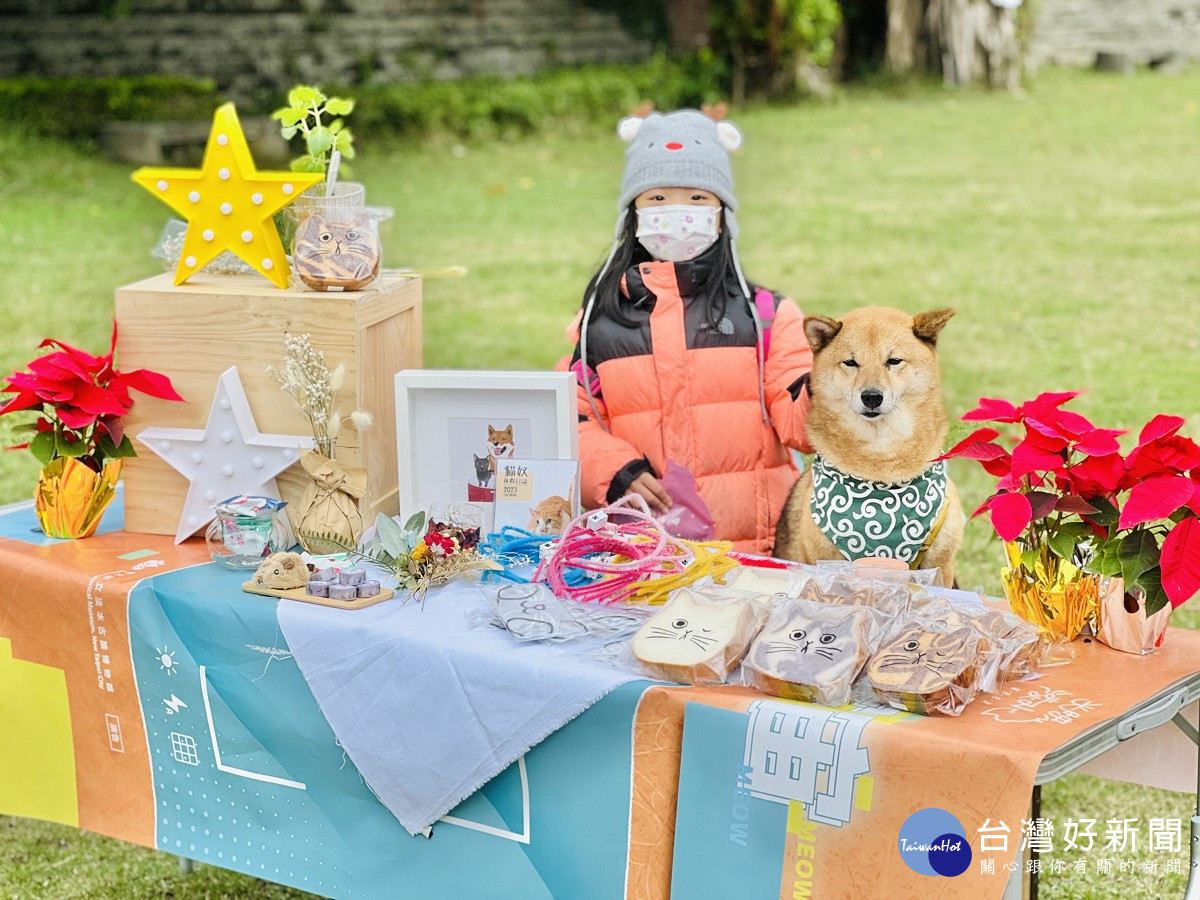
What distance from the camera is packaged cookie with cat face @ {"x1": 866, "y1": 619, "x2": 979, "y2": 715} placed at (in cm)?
186

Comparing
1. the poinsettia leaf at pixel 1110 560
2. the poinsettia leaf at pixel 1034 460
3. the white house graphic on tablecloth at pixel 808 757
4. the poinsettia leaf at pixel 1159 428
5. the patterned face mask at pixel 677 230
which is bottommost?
the white house graphic on tablecloth at pixel 808 757

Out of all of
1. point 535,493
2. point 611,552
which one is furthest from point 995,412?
point 535,493

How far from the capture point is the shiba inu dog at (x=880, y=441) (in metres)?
2.41

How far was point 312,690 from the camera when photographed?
2.26 metres

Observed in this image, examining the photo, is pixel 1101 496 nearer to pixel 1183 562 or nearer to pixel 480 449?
pixel 1183 562

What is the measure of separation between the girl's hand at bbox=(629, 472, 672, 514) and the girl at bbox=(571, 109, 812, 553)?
0.17ft

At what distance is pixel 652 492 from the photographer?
2.72 m

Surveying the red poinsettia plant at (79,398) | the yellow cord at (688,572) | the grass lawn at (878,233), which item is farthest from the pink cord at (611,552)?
the grass lawn at (878,233)

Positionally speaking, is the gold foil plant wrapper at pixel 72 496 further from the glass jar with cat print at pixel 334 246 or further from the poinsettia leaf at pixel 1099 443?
the poinsettia leaf at pixel 1099 443

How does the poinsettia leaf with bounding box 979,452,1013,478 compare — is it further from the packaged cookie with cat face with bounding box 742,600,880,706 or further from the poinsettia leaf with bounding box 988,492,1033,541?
the packaged cookie with cat face with bounding box 742,600,880,706

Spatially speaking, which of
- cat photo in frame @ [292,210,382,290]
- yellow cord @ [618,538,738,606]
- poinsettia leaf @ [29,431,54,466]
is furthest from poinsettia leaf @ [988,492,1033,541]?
poinsettia leaf @ [29,431,54,466]

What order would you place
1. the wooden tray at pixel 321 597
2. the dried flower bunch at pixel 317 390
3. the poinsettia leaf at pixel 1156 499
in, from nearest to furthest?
the poinsettia leaf at pixel 1156 499 → the wooden tray at pixel 321 597 → the dried flower bunch at pixel 317 390

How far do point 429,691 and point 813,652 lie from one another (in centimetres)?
60

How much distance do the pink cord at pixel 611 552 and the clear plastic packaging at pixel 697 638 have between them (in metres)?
0.16
